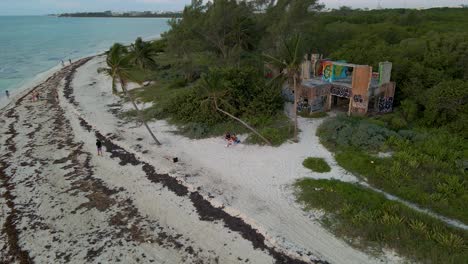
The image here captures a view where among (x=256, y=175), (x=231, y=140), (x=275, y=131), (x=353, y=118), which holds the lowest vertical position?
(x=256, y=175)

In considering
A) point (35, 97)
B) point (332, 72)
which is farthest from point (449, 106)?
point (35, 97)

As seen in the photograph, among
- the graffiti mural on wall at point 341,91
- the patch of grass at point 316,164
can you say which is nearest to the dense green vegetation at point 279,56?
the patch of grass at point 316,164

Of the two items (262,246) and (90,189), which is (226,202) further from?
(90,189)

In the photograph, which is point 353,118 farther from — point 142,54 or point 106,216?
point 142,54

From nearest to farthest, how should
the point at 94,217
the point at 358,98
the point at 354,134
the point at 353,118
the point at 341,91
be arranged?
the point at 94,217 → the point at 354,134 → the point at 353,118 → the point at 358,98 → the point at 341,91

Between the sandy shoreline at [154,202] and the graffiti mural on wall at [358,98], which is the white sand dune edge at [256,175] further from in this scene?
the graffiti mural on wall at [358,98]

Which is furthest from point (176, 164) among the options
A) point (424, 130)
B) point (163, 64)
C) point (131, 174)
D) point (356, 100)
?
point (163, 64)

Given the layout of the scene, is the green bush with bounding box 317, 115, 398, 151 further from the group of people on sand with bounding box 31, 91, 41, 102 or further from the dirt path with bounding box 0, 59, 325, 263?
the group of people on sand with bounding box 31, 91, 41, 102

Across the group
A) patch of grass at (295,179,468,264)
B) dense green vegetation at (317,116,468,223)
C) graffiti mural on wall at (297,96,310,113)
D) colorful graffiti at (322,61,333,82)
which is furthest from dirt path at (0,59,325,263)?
colorful graffiti at (322,61,333,82)
